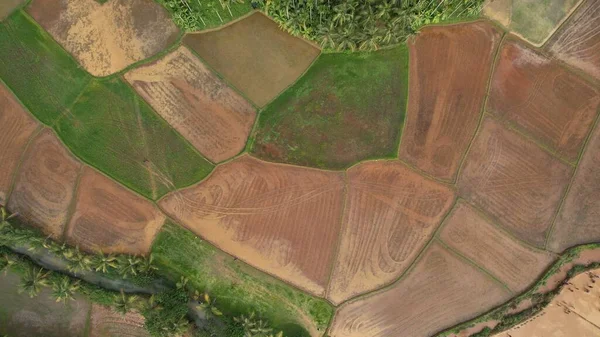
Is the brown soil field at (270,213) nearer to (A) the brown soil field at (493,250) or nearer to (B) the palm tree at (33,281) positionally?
(A) the brown soil field at (493,250)

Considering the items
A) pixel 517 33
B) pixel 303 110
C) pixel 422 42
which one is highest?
pixel 517 33

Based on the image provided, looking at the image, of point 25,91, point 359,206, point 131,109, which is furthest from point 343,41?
point 25,91

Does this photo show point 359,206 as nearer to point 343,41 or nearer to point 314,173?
point 314,173

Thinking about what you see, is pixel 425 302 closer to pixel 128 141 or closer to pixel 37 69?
pixel 128 141

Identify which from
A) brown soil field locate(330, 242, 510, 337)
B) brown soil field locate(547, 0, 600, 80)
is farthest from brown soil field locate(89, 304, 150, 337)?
brown soil field locate(547, 0, 600, 80)

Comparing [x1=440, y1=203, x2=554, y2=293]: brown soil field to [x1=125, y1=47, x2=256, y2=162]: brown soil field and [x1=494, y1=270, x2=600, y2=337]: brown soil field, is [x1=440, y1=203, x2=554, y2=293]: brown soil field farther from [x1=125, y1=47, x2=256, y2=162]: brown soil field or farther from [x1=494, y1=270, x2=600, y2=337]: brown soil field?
[x1=125, y1=47, x2=256, y2=162]: brown soil field

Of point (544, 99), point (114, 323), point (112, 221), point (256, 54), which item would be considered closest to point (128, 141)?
point (112, 221)
